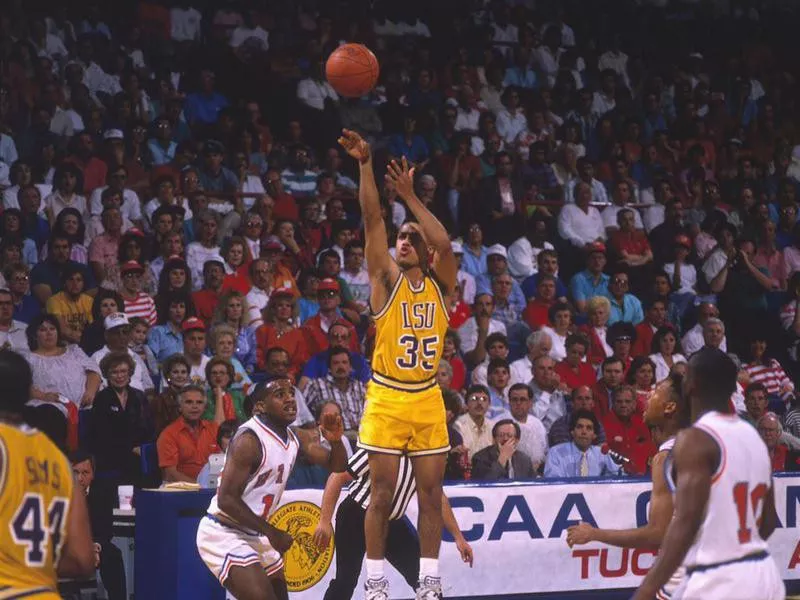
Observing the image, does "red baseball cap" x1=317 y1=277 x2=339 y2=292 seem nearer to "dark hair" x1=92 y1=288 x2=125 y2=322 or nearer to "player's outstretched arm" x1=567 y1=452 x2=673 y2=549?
"dark hair" x1=92 y1=288 x2=125 y2=322

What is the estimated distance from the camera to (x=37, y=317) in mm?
11297

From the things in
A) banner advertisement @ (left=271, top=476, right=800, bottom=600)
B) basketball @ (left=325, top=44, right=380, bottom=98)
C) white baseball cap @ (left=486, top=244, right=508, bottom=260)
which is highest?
basketball @ (left=325, top=44, right=380, bottom=98)

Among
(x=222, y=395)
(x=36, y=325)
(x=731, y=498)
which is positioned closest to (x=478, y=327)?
(x=222, y=395)

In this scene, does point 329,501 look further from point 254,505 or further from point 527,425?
point 527,425

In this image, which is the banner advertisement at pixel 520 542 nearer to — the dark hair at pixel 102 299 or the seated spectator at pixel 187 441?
the seated spectator at pixel 187 441

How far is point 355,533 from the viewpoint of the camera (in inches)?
344

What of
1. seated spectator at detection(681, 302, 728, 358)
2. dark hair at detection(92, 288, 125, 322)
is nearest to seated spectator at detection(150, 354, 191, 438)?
dark hair at detection(92, 288, 125, 322)

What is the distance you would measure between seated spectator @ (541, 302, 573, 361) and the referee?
5296mm

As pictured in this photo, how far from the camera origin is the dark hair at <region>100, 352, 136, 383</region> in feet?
35.8

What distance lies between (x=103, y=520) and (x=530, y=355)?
5.11 meters

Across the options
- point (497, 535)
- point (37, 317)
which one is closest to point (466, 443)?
point (497, 535)

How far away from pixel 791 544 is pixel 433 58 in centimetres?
986

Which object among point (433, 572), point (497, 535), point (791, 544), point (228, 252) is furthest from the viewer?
point (228, 252)

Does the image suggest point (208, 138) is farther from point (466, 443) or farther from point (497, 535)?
point (497, 535)
